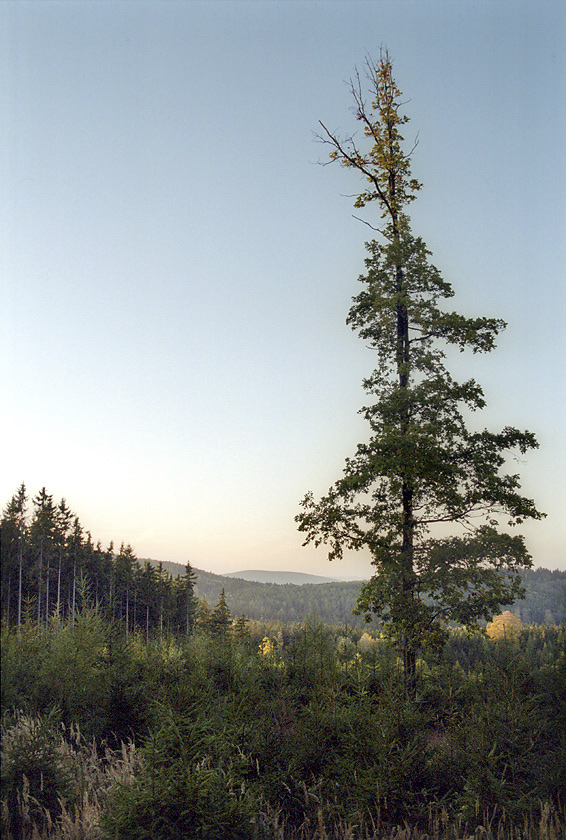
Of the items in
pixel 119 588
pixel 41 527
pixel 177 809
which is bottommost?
pixel 119 588

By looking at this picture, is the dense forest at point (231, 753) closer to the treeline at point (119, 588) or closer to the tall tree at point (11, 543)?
the tall tree at point (11, 543)

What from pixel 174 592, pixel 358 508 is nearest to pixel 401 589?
pixel 358 508

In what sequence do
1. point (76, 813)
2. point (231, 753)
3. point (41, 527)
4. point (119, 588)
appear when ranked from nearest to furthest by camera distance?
point (76, 813) → point (231, 753) → point (41, 527) → point (119, 588)

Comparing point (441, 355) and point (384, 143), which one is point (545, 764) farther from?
point (384, 143)

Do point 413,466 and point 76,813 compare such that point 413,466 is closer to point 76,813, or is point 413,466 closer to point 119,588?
point 76,813

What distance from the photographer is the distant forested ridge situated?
4.39 meters

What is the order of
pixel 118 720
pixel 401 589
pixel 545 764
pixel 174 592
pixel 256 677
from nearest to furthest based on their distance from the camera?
1. pixel 545 764
2. pixel 118 720
3. pixel 256 677
4. pixel 401 589
5. pixel 174 592

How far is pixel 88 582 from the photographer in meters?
22.6

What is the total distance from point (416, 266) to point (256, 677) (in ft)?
35.3

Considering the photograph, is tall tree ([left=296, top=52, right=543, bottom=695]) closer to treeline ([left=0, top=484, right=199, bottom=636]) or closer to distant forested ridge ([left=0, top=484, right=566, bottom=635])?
distant forested ridge ([left=0, top=484, right=566, bottom=635])

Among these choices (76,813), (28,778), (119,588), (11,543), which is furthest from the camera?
(119,588)

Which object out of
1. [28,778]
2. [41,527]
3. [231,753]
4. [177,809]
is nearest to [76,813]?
[28,778]

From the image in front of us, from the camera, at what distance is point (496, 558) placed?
13.2 meters

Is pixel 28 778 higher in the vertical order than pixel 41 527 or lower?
lower
